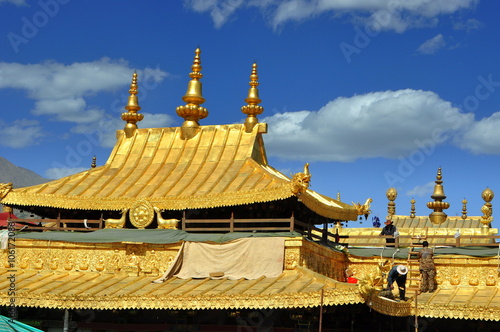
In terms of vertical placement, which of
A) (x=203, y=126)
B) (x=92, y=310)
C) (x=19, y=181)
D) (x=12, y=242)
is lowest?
(x=92, y=310)

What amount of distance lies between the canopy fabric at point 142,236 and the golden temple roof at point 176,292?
99 centimetres

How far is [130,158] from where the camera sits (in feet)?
88.3

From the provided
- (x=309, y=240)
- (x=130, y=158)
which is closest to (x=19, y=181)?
(x=130, y=158)

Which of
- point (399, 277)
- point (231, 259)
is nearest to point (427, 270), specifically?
point (399, 277)

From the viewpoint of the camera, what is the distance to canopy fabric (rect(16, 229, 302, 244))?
21.9m

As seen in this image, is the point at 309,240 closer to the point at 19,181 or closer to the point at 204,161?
the point at 204,161

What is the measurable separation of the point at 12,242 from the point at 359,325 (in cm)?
1031

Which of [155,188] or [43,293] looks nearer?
[43,293]

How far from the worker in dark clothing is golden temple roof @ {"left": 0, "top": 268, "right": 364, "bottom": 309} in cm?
118

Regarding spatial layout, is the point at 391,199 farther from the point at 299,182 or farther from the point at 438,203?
the point at 299,182

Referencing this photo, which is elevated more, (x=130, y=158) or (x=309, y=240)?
(x=130, y=158)

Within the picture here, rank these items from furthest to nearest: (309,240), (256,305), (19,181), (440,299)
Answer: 1. (19,181)
2. (309,240)
3. (440,299)
4. (256,305)

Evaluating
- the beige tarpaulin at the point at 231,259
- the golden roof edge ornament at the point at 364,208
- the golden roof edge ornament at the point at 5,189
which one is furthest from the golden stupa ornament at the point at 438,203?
the golden roof edge ornament at the point at 5,189

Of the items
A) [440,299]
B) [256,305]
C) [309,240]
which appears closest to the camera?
[256,305]
